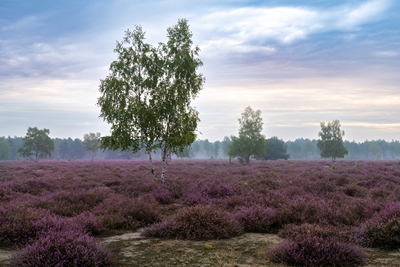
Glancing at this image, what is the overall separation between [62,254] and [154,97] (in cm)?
1444

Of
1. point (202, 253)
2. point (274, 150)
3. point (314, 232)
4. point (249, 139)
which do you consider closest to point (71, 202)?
point (202, 253)

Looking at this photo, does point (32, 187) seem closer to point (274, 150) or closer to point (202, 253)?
point (202, 253)

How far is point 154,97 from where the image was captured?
63.1 ft

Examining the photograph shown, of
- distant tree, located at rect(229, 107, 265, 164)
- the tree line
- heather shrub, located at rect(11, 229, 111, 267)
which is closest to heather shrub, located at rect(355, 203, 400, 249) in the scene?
heather shrub, located at rect(11, 229, 111, 267)

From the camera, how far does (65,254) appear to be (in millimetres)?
5555

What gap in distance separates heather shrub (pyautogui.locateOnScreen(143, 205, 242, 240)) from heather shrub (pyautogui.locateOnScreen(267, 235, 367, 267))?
2.02m

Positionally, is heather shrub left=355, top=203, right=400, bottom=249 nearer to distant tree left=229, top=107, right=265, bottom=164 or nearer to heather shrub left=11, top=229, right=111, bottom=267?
heather shrub left=11, top=229, right=111, bottom=267

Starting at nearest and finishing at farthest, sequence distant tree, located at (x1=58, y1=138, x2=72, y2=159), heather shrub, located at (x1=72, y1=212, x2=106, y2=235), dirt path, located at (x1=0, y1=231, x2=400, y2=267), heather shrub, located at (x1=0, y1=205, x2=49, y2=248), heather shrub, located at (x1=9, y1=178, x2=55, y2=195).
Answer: dirt path, located at (x1=0, y1=231, x2=400, y2=267)
heather shrub, located at (x1=0, y1=205, x2=49, y2=248)
heather shrub, located at (x1=72, y1=212, x2=106, y2=235)
heather shrub, located at (x1=9, y1=178, x2=55, y2=195)
distant tree, located at (x1=58, y1=138, x2=72, y2=159)

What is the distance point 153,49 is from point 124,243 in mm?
15722

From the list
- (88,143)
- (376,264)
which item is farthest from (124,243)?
(88,143)

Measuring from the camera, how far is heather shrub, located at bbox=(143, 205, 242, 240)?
25.3ft

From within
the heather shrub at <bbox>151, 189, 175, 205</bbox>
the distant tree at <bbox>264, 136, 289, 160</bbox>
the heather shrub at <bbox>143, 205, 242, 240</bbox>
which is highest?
the distant tree at <bbox>264, 136, 289, 160</bbox>

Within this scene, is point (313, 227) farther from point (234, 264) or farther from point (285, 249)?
point (234, 264)

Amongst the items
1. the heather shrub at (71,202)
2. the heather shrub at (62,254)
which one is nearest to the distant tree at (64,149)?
the heather shrub at (71,202)
